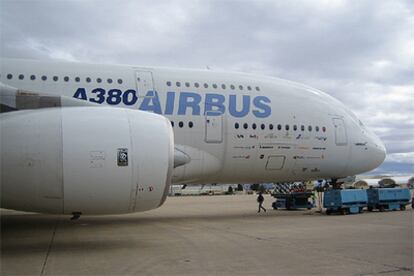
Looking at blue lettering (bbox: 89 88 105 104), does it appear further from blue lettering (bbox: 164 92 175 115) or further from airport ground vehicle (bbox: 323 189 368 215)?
airport ground vehicle (bbox: 323 189 368 215)

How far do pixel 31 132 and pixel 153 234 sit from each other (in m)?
4.37

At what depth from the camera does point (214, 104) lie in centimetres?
1316

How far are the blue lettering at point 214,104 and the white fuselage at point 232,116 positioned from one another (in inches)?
1.3

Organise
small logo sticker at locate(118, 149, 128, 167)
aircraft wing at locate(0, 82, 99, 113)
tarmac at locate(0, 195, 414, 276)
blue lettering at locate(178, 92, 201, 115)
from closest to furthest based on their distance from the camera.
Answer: tarmac at locate(0, 195, 414, 276) → small logo sticker at locate(118, 149, 128, 167) → aircraft wing at locate(0, 82, 99, 113) → blue lettering at locate(178, 92, 201, 115)

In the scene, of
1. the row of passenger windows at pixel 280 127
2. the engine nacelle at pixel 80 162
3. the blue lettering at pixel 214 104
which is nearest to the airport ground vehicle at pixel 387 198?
the row of passenger windows at pixel 280 127

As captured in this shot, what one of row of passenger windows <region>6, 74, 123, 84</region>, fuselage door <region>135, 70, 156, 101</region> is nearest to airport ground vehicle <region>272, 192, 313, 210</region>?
fuselage door <region>135, 70, 156, 101</region>

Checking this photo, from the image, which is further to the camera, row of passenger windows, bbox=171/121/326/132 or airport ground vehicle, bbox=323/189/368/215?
A: airport ground vehicle, bbox=323/189/368/215

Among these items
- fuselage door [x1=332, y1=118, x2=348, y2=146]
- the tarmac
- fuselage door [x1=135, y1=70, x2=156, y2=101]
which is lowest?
the tarmac

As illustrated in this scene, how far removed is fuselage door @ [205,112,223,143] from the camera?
510 inches

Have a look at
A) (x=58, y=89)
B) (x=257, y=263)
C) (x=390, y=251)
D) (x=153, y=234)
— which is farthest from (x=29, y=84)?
(x=390, y=251)

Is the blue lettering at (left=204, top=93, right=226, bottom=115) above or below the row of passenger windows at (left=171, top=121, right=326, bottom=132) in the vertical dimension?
above

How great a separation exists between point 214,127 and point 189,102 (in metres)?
1.11

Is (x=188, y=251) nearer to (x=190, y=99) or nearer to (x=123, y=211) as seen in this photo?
(x=123, y=211)

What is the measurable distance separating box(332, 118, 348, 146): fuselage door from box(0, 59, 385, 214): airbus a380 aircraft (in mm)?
40
